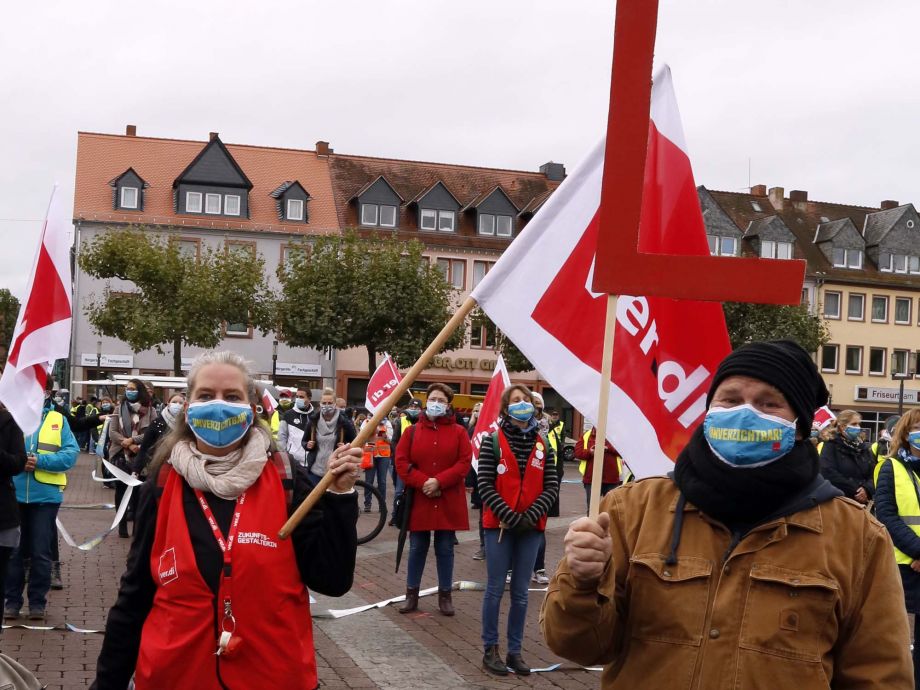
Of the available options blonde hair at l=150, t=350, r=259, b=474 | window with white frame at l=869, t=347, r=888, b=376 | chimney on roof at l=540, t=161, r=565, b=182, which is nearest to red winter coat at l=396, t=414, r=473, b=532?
blonde hair at l=150, t=350, r=259, b=474

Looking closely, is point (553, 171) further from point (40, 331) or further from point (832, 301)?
point (40, 331)

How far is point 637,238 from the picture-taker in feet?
10.0

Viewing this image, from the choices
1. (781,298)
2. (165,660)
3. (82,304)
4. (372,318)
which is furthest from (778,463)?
(82,304)

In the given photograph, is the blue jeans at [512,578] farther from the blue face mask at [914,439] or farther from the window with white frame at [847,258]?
the window with white frame at [847,258]

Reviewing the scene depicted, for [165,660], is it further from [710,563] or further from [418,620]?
[418,620]

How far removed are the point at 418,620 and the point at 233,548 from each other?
19.0ft

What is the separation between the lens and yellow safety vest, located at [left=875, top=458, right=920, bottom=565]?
264 inches

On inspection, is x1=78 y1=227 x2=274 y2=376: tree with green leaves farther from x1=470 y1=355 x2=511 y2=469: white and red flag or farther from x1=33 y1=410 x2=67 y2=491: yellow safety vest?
x1=33 y1=410 x2=67 y2=491: yellow safety vest

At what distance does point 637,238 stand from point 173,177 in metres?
48.3

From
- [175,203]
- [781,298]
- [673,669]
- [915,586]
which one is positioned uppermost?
Answer: [175,203]

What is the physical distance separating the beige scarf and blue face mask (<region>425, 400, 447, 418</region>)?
6006 mm

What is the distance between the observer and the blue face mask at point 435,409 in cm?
953

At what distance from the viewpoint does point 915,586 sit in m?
6.71

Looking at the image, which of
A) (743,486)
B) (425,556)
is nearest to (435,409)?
(425,556)
